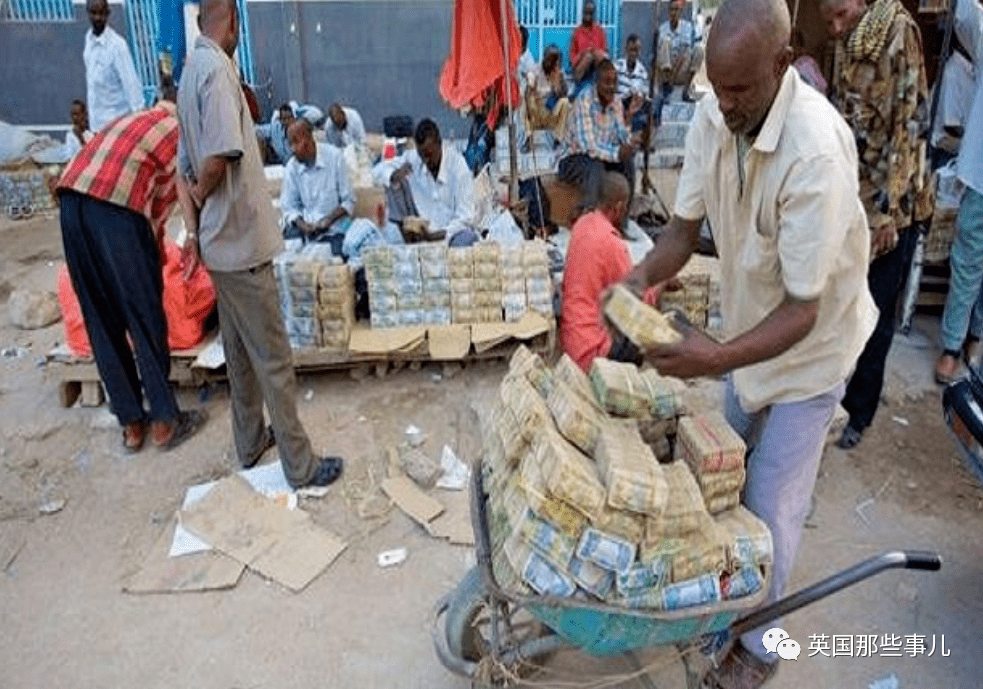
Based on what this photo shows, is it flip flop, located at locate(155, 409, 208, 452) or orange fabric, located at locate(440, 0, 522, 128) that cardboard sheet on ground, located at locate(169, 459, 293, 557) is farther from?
orange fabric, located at locate(440, 0, 522, 128)

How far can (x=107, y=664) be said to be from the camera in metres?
3.04

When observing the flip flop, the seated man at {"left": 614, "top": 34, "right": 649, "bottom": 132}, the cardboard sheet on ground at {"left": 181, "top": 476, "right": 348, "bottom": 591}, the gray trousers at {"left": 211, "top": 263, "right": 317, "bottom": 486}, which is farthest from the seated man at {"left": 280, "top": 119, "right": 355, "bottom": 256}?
the seated man at {"left": 614, "top": 34, "right": 649, "bottom": 132}

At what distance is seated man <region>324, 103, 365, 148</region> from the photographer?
8.95 meters

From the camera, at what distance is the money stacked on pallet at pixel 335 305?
465 centimetres

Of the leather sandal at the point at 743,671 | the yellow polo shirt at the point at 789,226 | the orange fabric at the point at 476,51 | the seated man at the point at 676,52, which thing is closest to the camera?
the yellow polo shirt at the point at 789,226

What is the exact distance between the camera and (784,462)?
250 centimetres

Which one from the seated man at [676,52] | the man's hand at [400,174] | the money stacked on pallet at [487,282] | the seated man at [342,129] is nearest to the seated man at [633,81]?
the seated man at [676,52]

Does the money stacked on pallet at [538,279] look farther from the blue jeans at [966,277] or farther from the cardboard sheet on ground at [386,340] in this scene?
the blue jeans at [966,277]

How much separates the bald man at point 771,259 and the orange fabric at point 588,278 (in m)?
1.45

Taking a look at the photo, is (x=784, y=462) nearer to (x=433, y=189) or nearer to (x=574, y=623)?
(x=574, y=623)

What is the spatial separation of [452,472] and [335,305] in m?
1.23

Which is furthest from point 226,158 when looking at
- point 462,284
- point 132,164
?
point 462,284

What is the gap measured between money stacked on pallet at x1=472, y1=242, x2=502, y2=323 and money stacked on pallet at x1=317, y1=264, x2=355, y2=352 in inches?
29.3

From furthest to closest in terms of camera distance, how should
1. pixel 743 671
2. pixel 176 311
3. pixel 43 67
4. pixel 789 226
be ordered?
1. pixel 43 67
2. pixel 176 311
3. pixel 743 671
4. pixel 789 226
